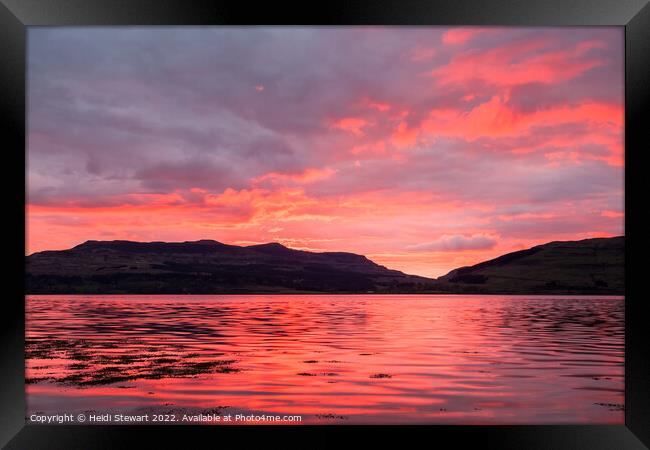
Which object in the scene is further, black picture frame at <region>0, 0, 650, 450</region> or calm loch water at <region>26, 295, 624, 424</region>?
calm loch water at <region>26, 295, 624, 424</region>

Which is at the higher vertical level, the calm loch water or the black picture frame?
the black picture frame

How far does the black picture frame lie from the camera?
9.33m

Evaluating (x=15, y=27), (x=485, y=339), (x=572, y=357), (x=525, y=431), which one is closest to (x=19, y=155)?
(x=15, y=27)

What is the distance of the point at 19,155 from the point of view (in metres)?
9.73

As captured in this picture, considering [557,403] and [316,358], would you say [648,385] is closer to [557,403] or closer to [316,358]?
[557,403]

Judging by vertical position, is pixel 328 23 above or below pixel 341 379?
above

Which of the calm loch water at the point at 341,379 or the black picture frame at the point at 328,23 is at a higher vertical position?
the black picture frame at the point at 328,23

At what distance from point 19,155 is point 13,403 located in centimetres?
362

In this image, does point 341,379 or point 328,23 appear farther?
point 341,379

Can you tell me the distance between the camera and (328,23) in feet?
32.6

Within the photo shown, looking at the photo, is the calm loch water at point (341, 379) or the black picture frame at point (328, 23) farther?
the calm loch water at point (341, 379)

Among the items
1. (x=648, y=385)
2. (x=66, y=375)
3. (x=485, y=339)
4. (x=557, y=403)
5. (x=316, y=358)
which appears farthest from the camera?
(x=485, y=339)

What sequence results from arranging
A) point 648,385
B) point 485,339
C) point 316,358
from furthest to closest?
point 485,339, point 316,358, point 648,385

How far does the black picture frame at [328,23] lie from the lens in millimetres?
9328
